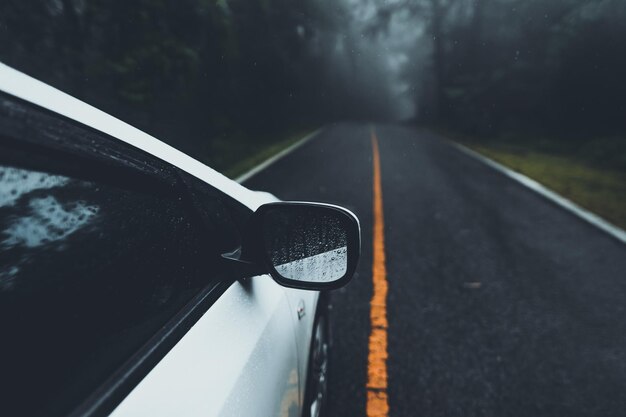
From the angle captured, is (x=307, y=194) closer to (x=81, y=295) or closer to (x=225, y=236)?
(x=225, y=236)

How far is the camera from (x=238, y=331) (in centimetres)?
131

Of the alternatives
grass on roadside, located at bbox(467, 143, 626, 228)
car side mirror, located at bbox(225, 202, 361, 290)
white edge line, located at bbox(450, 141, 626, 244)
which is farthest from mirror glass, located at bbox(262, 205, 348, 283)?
grass on roadside, located at bbox(467, 143, 626, 228)

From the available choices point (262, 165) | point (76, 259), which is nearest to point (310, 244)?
point (76, 259)

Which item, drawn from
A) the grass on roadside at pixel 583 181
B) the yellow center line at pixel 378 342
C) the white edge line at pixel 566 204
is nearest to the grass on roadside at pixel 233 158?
the yellow center line at pixel 378 342

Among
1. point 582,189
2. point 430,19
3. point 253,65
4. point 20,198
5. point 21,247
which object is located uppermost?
point 430,19

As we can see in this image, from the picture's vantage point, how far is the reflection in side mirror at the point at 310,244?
1367 mm

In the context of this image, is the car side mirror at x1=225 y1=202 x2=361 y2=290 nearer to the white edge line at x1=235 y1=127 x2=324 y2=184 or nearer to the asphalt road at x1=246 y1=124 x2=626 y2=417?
the asphalt road at x1=246 y1=124 x2=626 y2=417

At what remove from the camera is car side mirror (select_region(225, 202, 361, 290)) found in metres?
1.36

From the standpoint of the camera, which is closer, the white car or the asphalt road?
the white car

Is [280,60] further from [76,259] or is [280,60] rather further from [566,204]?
[76,259]

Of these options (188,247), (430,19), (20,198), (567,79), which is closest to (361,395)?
(188,247)

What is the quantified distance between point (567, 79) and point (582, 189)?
12979 millimetres

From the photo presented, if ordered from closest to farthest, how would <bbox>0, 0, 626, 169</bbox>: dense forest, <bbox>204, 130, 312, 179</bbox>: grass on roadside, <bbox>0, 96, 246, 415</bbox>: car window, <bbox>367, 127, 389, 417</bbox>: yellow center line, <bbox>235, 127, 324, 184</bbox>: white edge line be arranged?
1. <bbox>0, 96, 246, 415</bbox>: car window
2. <bbox>367, 127, 389, 417</bbox>: yellow center line
3. <bbox>0, 0, 626, 169</bbox>: dense forest
4. <bbox>235, 127, 324, 184</bbox>: white edge line
5. <bbox>204, 130, 312, 179</bbox>: grass on roadside

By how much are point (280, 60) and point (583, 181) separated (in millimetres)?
19382
